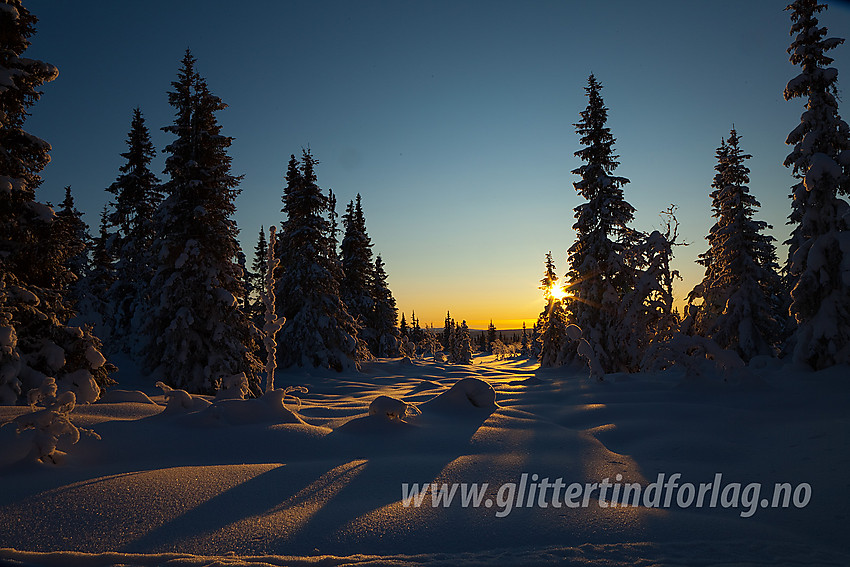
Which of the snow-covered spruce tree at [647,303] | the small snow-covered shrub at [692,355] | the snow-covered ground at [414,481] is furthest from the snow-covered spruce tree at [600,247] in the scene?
the snow-covered ground at [414,481]

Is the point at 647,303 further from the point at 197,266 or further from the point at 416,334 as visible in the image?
the point at 416,334

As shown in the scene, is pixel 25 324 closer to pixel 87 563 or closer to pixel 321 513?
pixel 87 563

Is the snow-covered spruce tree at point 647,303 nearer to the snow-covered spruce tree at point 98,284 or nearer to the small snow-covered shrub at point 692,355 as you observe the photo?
the small snow-covered shrub at point 692,355

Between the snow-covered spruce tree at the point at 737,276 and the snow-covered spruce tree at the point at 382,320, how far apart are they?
71.6 feet

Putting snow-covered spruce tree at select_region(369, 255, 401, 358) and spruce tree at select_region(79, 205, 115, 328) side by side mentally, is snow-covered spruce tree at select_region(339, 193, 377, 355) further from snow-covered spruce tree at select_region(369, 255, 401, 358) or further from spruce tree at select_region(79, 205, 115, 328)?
spruce tree at select_region(79, 205, 115, 328)

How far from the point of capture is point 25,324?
818 centimetres

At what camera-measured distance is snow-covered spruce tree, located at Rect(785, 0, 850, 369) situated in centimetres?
1112

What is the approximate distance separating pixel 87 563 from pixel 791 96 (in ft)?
59.7

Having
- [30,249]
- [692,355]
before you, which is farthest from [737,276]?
[30,249]

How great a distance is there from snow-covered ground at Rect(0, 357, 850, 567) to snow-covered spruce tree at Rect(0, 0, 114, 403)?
1.15 meters

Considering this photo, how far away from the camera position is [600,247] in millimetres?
19141

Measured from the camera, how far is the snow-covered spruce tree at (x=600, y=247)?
18578 millimetres

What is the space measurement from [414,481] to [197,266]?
452 inches

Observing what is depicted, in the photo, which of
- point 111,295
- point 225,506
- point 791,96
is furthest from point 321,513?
point 111,295
